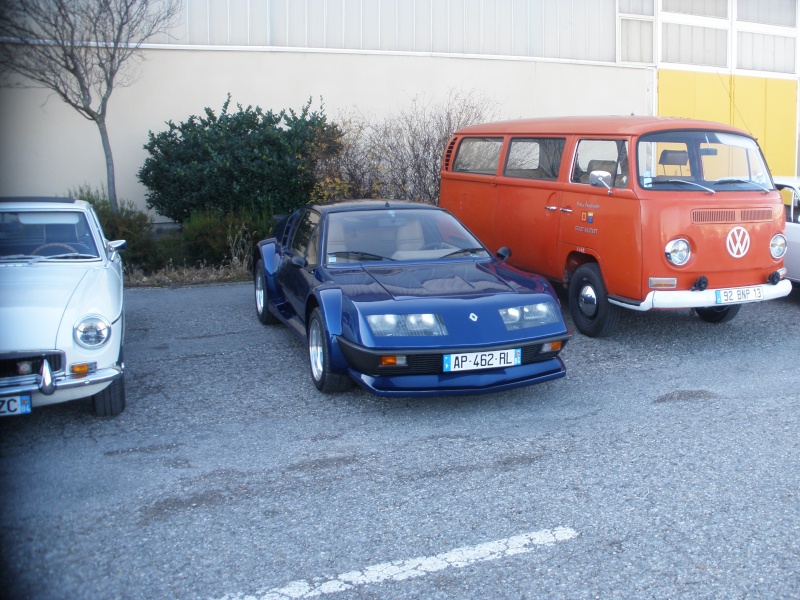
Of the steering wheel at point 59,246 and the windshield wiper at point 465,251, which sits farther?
the windshield wiper at point 465,251

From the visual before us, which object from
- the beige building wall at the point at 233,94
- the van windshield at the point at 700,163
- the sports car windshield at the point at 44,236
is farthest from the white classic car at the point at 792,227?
the beige building wall at the point at 233,94

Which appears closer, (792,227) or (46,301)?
(46,301)

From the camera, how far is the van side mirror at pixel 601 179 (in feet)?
25.0

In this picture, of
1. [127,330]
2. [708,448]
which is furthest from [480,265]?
[127,330]

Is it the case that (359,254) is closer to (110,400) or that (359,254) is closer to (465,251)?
(465,251)

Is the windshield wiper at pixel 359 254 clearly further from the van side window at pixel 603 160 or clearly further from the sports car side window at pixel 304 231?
the van side window at pixel 603 160

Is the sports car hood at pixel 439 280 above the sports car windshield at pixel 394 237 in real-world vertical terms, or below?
below

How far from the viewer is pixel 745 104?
1972 cm

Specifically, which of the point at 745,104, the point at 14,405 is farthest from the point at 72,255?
the point at 745,104

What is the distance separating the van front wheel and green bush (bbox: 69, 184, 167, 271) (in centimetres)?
618

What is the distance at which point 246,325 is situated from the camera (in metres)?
8.77

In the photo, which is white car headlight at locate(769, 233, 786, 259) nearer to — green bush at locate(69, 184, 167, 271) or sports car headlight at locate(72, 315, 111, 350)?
sports car headlight at locate(72, 315, 111, 350)

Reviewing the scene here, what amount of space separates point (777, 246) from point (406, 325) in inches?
159

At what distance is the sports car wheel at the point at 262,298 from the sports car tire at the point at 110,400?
105 inches
